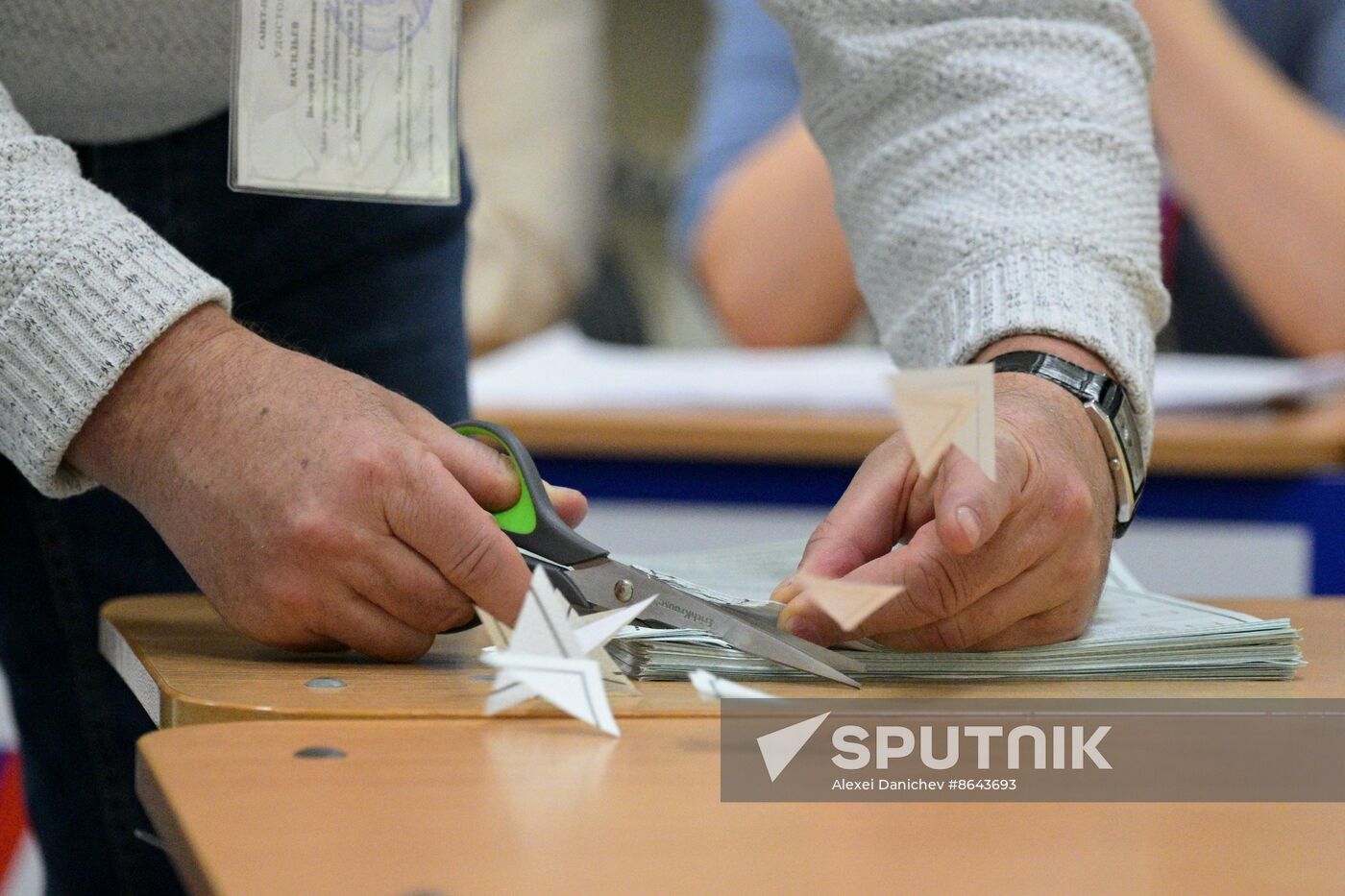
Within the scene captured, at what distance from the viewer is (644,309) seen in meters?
3.19

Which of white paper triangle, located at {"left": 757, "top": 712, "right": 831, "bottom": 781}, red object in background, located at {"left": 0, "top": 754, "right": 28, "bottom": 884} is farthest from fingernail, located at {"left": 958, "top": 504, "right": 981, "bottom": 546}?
red object in background, located at {"left": 0, "top": 754, "right": 28, "bottom": 884}

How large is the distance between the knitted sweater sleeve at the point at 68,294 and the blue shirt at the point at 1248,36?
1.65 metres

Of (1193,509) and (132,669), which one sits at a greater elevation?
(132,669)

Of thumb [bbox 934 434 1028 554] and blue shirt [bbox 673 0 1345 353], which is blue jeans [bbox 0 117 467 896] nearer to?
thumb [bbox 934 434 1028 554]

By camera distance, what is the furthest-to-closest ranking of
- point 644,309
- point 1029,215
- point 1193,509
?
point 644,309 → point 1193,509 → point 1029,215

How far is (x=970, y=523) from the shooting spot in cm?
51

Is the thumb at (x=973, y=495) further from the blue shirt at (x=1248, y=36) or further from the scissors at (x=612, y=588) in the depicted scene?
the blue shirt at (x=1248, y=36)

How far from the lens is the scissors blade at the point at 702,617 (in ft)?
1.71

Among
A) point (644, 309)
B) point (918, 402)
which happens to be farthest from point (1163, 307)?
point (644, 309)

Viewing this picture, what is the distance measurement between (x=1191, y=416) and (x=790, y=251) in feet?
2.47

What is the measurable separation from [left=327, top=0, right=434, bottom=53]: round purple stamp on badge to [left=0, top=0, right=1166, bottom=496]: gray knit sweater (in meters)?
0.12

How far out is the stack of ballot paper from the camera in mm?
536

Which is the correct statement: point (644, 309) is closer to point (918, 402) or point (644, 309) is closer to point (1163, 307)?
point (1163, 307)

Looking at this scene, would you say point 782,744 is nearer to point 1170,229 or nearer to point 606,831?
point 606,831
